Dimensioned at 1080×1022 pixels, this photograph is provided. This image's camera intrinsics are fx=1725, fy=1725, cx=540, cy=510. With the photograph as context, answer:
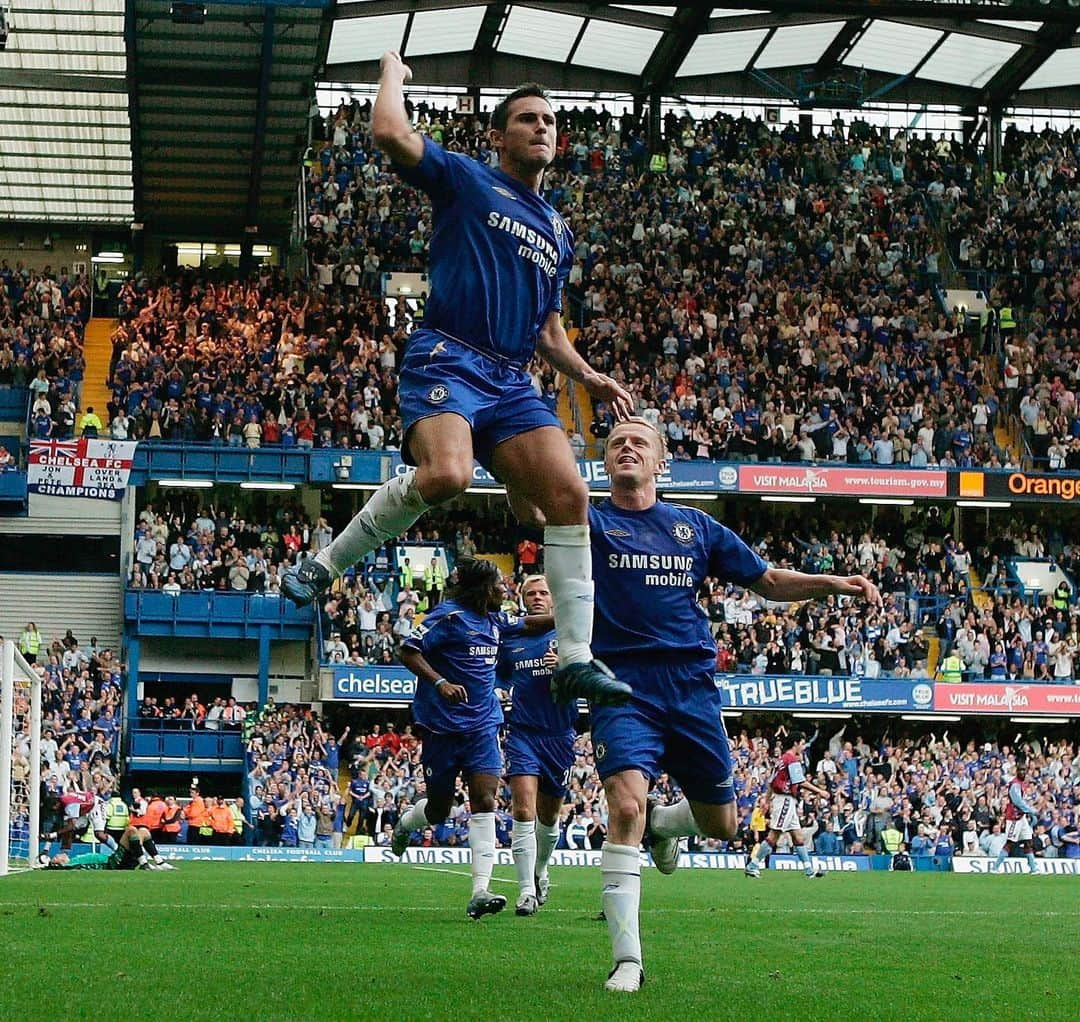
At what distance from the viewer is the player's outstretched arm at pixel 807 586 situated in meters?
8.16

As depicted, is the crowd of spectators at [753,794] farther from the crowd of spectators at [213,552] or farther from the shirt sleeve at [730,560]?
the shirt sleeve at [730,560]

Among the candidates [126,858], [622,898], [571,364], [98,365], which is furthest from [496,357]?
[98,365]

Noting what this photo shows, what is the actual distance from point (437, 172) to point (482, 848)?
5.94 m

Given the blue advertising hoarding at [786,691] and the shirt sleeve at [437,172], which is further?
the blue advertising hoarding at [786,691]

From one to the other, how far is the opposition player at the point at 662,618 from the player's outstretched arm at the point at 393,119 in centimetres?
171

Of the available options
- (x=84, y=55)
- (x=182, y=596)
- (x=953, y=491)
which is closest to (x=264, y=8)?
Answer: (x=84, y=55)

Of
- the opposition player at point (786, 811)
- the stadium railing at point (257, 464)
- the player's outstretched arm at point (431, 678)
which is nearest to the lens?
the player's outstretched arm at point (431, 678)

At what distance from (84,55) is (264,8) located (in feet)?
14.9

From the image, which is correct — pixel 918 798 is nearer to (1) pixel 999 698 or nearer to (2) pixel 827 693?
(2) pixel 827 693

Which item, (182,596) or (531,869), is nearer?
(531,869)

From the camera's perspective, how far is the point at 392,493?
314 inches

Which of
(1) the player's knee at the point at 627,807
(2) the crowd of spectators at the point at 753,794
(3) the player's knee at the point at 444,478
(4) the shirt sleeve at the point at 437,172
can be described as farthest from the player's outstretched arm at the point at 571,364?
(2) the crowd of spectators at the point at 753,794

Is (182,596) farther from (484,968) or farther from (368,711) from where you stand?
(484,968)

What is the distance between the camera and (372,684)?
1458 inches
